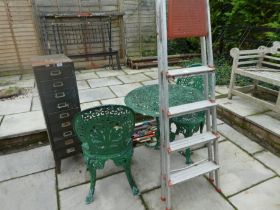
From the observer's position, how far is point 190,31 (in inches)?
70.9

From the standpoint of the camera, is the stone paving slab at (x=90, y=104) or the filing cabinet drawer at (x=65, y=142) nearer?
the filing cabinet drawer at (x=65, y=142)

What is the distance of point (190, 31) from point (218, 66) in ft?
13.9

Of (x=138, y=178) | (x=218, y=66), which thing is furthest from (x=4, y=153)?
(x=218, y=66)

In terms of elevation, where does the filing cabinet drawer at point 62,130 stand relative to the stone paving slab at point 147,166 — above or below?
above

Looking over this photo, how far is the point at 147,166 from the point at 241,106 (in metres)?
2.01

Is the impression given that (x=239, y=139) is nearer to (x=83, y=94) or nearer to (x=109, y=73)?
(x=83, y=94)

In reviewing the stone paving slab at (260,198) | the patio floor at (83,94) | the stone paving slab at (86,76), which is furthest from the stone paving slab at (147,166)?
the stone paving slab at (86,76)

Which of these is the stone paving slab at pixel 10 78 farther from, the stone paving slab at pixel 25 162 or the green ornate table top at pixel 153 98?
the green ornate table top at pixel 153 98

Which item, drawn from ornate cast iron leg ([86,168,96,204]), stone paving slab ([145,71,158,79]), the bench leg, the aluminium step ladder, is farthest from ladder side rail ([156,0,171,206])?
stone paving slab ([145,71,158,79])

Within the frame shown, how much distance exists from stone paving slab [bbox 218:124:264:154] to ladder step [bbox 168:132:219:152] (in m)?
1.13

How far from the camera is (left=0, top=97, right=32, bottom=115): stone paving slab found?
4041 mm

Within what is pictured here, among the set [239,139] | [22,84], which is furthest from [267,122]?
[22,84]

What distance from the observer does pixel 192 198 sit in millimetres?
2248

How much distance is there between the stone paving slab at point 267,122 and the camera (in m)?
3.00
